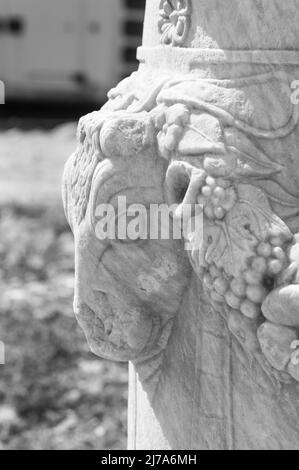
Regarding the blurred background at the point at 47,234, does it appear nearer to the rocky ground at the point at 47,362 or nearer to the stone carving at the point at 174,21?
the rocky ground at the point at 47,362

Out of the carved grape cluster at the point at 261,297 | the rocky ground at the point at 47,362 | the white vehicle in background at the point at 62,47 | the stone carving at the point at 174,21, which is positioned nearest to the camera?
the carved grape cluster at the point at 261,297

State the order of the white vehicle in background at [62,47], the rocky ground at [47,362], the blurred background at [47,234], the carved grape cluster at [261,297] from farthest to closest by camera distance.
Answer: the white vehicle in background at [62,47], the blurred background at [47,234], the rocky ground at [47,362], the carved grape cluster at [261,297]

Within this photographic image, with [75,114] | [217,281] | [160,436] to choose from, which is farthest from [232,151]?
[75,114]

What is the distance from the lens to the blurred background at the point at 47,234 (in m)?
3.85

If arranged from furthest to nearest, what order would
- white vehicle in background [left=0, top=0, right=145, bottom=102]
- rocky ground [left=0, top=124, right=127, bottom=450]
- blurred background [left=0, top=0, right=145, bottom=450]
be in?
white vehicle in background [left=0, top=0, right=145, bottom=102] → blurred background [left=0, top=0, right=145, bottom=450] → rocky ground [left=0, top=124, right=127, bottom=450]

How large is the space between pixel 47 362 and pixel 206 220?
2547 millimetres

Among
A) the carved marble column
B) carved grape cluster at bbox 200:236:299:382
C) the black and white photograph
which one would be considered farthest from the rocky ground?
carved grape cluster at bbox 200:236:299:382

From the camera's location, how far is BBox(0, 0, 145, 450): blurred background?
3.85 m

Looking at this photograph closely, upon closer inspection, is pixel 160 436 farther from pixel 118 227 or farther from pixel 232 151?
pixel 232 151

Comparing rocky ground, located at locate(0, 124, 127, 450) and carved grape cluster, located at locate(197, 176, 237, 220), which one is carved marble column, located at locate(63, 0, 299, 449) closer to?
carved grape cluster, located at locate(197, 176, 237, 220)

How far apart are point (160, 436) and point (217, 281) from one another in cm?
53

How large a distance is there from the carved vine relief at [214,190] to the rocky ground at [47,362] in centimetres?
178

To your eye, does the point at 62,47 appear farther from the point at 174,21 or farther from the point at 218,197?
the point at 218,197

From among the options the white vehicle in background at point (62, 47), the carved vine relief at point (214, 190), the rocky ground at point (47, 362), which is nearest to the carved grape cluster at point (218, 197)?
the carved vine relief at point (214, 190)
